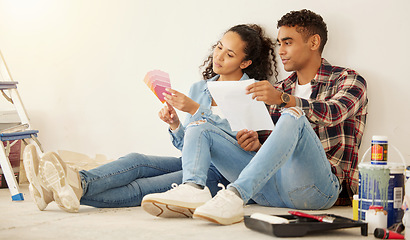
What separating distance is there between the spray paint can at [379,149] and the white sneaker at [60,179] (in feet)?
3.40

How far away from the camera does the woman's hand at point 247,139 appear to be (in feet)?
6.45

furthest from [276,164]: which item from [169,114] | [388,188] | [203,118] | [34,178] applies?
[34,178]

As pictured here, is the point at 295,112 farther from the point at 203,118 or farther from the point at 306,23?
the point at 306,23

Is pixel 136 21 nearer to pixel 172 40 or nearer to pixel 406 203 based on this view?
pixel 172 40

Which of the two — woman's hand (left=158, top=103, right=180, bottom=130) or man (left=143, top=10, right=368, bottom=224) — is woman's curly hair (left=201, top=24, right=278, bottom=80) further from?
woman's hand (left=158, top=103, right=180, bottom=130)

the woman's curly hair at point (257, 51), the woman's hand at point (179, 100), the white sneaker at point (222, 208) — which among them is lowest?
the white sneaker at point (222, 208)

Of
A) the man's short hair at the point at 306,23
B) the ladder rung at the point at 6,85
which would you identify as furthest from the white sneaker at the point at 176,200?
the ladder rung at the point at 6,85

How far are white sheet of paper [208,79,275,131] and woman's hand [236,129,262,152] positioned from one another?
2 centimetres

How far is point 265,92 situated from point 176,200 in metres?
0.46

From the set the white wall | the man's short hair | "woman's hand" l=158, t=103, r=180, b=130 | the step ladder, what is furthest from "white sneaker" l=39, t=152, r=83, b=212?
the man's short hair

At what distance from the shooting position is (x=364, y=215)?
156 cm

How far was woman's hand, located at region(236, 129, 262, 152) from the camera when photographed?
1.96 meters

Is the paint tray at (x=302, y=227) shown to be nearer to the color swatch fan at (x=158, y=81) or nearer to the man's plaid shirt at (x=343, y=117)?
the man's plaid shirt at (x=343, y=117)

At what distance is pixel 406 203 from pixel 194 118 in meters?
0.88
